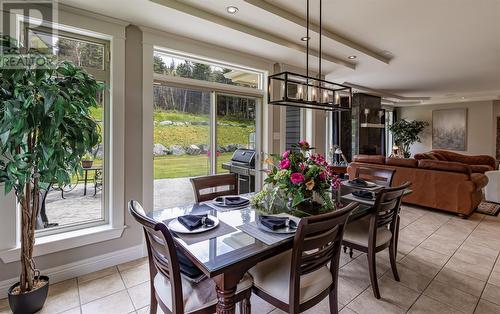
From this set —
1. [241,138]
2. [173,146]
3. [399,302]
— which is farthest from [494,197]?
[173,146]

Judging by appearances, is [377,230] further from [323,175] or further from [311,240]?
[311,240]

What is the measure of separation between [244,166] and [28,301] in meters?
2.72

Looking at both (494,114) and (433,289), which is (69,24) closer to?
(433,289)

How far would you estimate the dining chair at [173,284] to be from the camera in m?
1.28

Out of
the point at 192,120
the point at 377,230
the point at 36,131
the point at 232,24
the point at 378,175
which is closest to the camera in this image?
the point at 36,131

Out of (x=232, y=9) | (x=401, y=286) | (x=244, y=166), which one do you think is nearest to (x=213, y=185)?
(x=244, y=166)

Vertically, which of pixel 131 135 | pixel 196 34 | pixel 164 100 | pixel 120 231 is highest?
pixel 196 34

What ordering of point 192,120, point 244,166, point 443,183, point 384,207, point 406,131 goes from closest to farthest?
1. point 384,207
2. point 192,120
3. point 244,166
4. point 443,183
5. point 406,131

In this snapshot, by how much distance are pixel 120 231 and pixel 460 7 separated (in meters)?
4.31

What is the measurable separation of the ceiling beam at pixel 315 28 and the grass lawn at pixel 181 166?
1.93 m

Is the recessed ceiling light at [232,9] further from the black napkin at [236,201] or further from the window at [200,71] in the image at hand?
the black napkin at [236,201]

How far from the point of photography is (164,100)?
3.10 meters

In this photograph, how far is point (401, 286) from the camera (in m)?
2.31

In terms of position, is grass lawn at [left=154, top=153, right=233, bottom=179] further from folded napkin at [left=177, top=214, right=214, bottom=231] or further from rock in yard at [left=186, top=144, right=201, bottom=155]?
folded napkin at [left=177, top=214, right=214, bottom=231]
